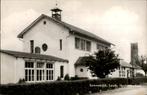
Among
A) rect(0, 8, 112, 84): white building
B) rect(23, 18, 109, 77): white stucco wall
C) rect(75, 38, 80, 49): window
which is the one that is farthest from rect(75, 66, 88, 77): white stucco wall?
rect(75, 38, 80, 49): window

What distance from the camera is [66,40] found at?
128ft

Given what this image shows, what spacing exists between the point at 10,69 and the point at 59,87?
8.19 meters

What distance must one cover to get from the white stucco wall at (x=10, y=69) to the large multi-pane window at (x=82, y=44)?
531 inches

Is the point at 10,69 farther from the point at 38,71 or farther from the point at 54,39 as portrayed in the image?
the point at 54,39

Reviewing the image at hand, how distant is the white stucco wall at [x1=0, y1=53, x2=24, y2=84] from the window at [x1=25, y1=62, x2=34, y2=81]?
1.33 meters

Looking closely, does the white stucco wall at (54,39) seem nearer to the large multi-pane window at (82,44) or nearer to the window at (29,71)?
the large multi-pane window at (82,44)

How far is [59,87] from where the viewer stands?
22.2 m

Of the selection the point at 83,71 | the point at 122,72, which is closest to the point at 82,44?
the point at 83,71

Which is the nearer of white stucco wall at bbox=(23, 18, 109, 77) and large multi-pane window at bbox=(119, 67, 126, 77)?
white stucco wall at bbox=(23, 18, 109, 77)

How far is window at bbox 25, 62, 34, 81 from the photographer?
30.5 metres

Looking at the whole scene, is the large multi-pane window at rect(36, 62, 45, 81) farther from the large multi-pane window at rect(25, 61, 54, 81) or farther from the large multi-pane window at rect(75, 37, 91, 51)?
the large multi-pane window at rect(75, 37, 91, 51)

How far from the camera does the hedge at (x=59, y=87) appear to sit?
1823 centimetres

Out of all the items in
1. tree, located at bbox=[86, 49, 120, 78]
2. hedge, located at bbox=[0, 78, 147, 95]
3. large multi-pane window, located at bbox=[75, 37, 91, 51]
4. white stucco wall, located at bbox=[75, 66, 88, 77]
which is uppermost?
large multi-pane window, located at bbox=[75, 37, 91, 51]

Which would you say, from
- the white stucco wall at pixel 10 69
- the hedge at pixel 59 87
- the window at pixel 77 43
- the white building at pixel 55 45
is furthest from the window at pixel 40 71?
the window at pixel 77 43
